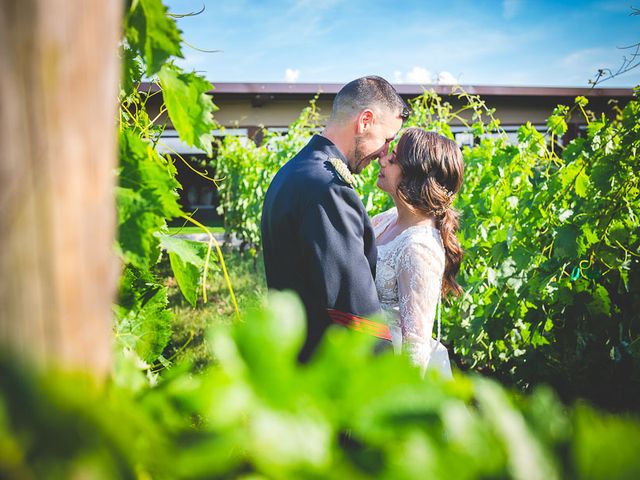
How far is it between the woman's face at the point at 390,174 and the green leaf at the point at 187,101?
6.06 ft

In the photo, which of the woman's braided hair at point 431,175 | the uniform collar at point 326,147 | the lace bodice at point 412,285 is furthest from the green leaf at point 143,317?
the woman's braided hair at point 431,175

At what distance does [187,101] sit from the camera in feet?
3.86

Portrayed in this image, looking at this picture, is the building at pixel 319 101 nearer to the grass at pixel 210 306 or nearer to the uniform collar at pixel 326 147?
the grass at pixel 210 306

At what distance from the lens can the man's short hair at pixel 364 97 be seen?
8.20 ft

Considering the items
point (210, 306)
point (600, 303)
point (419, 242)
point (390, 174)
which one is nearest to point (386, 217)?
point (390, 174)

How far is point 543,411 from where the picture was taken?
1.86 ft

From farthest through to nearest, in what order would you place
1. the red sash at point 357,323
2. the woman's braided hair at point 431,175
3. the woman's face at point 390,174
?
the woman's face at point 390,174 → the woman's braided hair at point 431,175 → the red sash at point 357,323

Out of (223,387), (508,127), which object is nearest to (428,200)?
(223,387)

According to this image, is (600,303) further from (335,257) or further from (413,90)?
(413,90)

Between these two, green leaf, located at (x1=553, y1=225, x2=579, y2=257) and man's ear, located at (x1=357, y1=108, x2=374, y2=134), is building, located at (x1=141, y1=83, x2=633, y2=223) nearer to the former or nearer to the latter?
green leaf, located at (x1=553, y1=225, x2=579, y2=257)

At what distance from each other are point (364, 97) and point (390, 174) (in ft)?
1.95

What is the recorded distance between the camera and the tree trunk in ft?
1.41

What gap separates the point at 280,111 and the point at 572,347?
11383 mm

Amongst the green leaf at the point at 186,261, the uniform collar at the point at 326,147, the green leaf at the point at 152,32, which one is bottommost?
the green leaf at the point at 186,261
